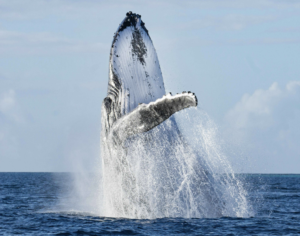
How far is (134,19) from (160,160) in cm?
330

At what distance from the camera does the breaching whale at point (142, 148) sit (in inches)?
409

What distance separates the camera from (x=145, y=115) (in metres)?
9.04

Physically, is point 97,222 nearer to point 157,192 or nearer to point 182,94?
point 157,192

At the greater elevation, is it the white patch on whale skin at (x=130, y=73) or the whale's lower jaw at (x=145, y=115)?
the white patch on whale skin at (x=130, y=73)

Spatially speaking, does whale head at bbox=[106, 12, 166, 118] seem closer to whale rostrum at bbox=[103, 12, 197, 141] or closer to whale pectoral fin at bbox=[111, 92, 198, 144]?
whale rostrum at bbox=[103, 12, 197, 141]

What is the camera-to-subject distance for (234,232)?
11695 millimetres

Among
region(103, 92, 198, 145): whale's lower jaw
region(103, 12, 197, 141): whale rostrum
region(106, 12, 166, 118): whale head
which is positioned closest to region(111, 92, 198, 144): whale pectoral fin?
region(103, 92, 198, 145): whale's lower jaw

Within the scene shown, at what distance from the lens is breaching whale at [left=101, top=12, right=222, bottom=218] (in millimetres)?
10391

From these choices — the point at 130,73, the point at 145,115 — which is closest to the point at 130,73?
the point at 130,73

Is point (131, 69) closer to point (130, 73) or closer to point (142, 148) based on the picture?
point (130, 73)

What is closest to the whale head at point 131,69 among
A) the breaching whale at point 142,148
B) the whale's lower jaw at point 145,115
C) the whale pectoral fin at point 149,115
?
the breaching whale at point 142,148

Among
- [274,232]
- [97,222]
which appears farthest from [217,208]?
[97,222]

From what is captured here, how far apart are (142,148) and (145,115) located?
1.78 meters

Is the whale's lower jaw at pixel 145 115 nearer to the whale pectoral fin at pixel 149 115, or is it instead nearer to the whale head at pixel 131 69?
the whale pectoral fin at pixel 149 115
